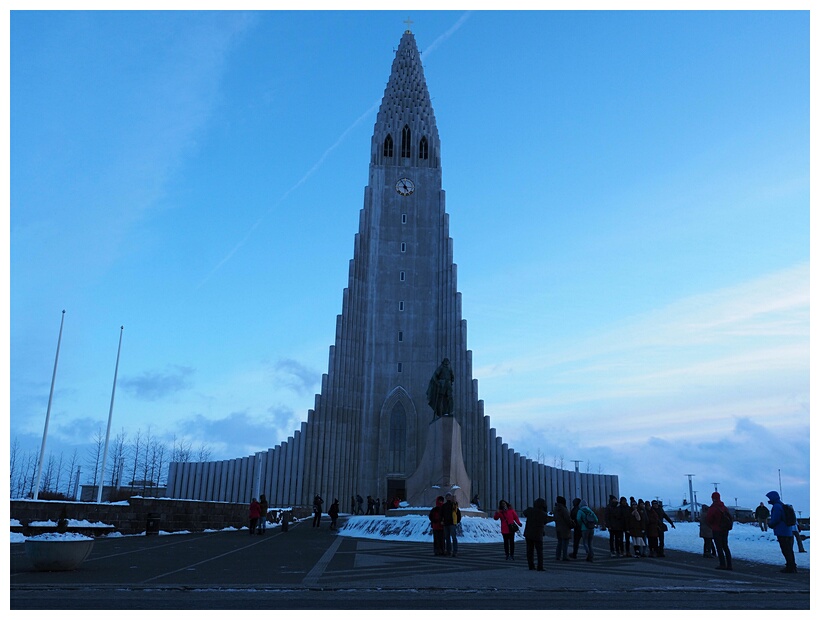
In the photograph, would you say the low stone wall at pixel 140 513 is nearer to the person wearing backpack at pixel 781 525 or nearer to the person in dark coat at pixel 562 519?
the person in dark coat at pixel 562 519

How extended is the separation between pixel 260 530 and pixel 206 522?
158 inches

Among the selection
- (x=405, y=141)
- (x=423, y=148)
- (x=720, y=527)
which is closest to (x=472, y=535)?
(x=720, y=527)

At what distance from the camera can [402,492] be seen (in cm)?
4994

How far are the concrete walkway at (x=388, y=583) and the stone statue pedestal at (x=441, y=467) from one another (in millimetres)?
13932

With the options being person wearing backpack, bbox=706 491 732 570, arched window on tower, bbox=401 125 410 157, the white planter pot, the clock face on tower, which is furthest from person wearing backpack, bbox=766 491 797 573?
arched window on tower, bbox=401 125 410 157

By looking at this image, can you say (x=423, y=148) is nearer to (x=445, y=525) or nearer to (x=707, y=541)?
(x=707, y=541)

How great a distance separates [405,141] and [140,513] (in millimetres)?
42104

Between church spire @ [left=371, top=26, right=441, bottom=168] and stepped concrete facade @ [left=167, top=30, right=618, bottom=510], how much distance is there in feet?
6.75

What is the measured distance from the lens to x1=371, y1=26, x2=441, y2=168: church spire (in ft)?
188

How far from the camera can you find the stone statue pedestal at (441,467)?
93.4ft

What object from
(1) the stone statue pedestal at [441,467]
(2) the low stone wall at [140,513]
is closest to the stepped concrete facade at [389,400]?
(1) the stone statue pedestal at [441,467]

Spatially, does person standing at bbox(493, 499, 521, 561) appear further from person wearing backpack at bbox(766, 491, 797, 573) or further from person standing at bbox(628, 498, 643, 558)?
person wearing backpack at bbox(766, 491, 797, 573)
